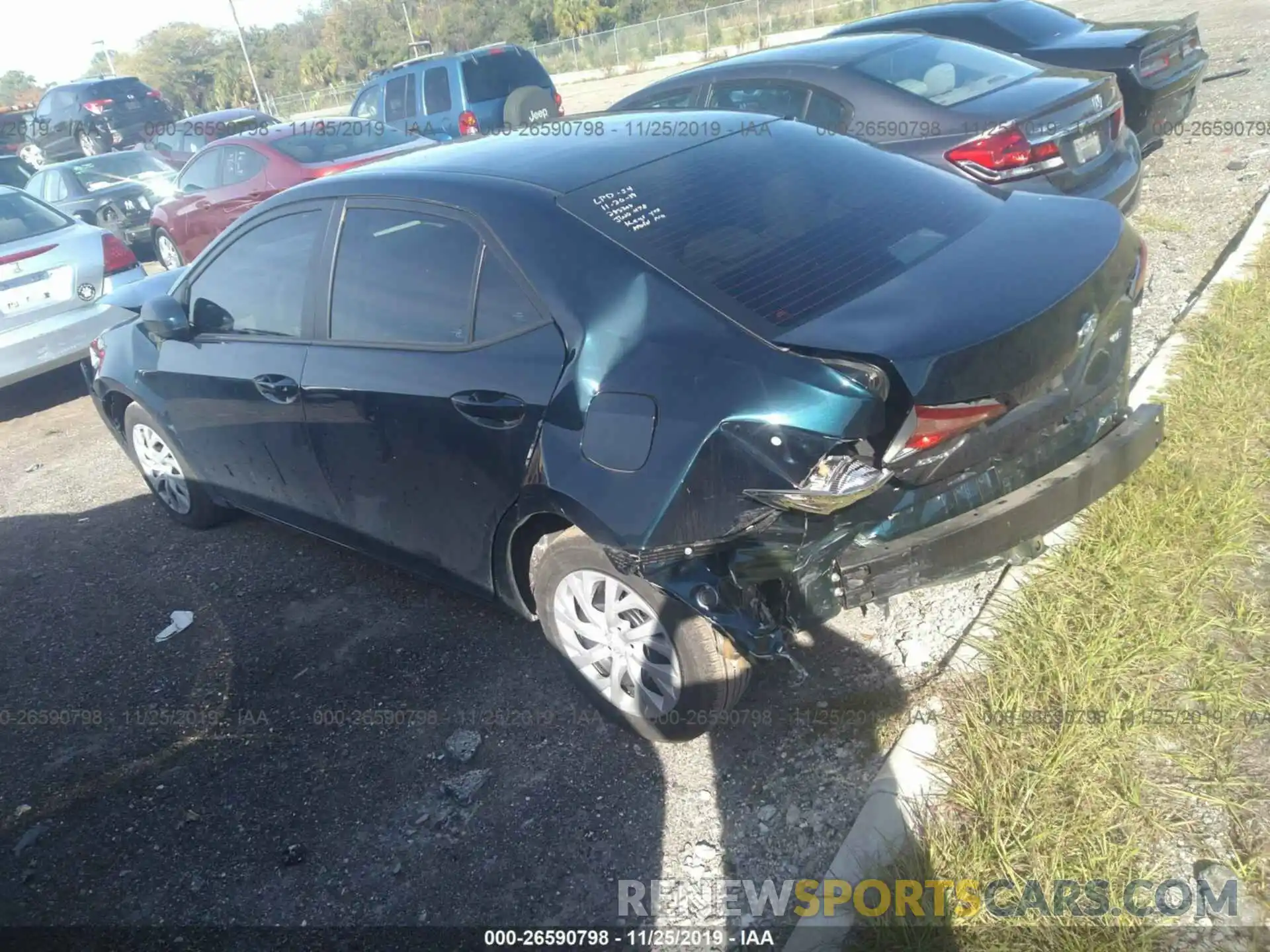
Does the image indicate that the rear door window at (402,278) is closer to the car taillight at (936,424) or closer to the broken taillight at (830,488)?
the broken taillight at (830,488)

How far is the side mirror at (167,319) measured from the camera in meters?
4.25

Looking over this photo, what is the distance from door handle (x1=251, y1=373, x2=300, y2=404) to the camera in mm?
3754

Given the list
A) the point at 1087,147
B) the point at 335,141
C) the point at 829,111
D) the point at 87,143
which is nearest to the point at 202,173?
the point at 335,141

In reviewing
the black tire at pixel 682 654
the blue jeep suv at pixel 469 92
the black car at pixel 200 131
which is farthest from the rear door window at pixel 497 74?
the black tire at pixel 682 654

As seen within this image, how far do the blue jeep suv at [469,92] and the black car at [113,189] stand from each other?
9.94 ft

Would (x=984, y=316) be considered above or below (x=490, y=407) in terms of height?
above

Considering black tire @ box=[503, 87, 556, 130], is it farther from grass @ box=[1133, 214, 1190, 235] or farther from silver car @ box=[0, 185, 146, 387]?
grass @ box=[1133, 214, 1190, 235]

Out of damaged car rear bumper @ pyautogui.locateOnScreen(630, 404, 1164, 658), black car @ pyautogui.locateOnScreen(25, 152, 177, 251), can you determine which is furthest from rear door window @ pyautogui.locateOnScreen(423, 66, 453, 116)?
damaged car rear bumper @ pyautogui.locateOnScreen(630, 404, 1164, 658)

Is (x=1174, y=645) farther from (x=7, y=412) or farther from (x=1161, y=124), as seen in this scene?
(x=7, y=412)

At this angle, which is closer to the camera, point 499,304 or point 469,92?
point 499,304

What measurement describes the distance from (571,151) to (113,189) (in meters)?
11.4

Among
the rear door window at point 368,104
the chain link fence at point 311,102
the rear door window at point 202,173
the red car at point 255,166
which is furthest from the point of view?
the chain link fence at point 311,102

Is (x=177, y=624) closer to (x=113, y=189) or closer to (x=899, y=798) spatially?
(x=899, y=798)

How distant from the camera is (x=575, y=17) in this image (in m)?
47.8
